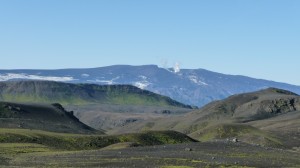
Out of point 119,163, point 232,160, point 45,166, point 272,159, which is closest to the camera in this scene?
point 45,166

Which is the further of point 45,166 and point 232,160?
point 232,160

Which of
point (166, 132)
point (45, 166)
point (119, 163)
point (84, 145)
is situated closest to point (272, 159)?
point (119, 163)

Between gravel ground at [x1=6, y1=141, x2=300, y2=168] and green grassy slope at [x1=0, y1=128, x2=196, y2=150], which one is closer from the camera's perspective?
gravel ground at [x1=6, y1=141, x2=300, y2=168]

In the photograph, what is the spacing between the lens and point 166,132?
18038 centimetres

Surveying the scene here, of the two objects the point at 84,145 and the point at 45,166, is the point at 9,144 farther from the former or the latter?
the point at 45,166

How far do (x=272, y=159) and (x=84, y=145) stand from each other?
56711 mm

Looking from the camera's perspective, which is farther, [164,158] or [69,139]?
[69,139]

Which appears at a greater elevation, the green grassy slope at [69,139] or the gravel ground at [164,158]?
the gravel ground at [164,158]

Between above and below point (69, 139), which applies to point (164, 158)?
above

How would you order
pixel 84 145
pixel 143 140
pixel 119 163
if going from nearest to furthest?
pixel 119 163, pixel 84 145, pixel 143 140

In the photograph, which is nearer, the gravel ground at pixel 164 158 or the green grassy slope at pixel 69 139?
the gravel ground at pixel 164 158

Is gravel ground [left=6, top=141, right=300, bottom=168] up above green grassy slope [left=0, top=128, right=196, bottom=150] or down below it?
above

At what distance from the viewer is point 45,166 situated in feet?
277

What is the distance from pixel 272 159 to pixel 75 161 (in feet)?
123
